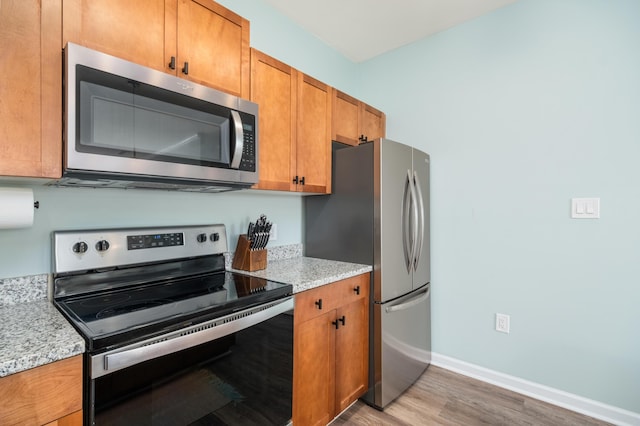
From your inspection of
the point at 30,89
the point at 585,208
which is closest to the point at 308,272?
the point at 30,89

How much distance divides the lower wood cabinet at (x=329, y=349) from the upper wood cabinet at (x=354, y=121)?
111 centimetres

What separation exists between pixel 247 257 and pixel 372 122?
5.40 feet

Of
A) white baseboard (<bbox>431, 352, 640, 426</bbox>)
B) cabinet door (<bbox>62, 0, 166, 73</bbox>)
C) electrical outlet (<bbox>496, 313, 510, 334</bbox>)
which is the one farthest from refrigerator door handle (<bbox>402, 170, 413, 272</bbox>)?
cabinet door (<bbox>62, 0, 166, 73</bbox>)

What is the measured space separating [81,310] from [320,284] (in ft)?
3.35

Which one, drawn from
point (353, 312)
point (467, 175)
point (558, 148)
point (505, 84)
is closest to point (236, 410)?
point (353, 312)

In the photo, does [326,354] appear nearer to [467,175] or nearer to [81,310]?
[81,310]

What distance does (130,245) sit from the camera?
4.75 ft

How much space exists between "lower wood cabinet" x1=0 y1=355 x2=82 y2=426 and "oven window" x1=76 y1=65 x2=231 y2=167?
27.0 inches

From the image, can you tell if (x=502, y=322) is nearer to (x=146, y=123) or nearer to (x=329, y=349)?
(x=329, y=349)

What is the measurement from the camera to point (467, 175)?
94.6 inches

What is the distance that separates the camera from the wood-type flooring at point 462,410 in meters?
1.83

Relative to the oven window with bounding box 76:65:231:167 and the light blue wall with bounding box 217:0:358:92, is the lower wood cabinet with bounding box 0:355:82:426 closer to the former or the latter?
the oven window with bounding box 76:65:231:167

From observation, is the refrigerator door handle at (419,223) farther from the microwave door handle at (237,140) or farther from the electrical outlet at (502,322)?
the microwave door handle at (237,140)

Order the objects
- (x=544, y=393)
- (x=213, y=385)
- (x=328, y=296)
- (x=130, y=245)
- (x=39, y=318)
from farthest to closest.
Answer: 1. (x=544, y=393)
2. (x=328, y=296)
3. (x=130, y=245)
4. (x=213, y=385)
5. (x=39, y=318)
